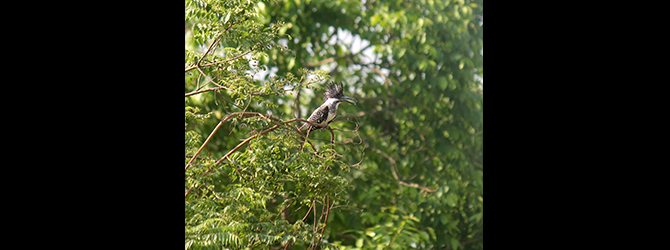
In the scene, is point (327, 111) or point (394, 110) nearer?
point (327, 111)

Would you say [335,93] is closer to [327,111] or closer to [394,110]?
[327,111]

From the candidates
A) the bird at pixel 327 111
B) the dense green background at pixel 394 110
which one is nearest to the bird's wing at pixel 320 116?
the bird at pixel 327 111

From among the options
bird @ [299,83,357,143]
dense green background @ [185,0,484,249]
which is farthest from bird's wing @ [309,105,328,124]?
dense green background @ [185,0,484,249]

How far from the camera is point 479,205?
2.83m

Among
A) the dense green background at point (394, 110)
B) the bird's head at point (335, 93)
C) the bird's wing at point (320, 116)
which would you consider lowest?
the dense green background at point (394, 110)

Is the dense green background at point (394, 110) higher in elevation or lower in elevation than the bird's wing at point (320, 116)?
lower

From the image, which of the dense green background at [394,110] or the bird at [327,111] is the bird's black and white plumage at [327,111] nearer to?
the bird at [327,111]

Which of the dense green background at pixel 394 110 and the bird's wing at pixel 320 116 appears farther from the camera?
the dense green background at pixel 394 110

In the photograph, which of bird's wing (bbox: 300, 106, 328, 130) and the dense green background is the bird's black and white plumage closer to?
bird's wing (bbox: 300, 106, 328, 130)

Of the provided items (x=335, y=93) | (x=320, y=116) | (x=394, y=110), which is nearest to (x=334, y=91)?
(x=335, y=93)
